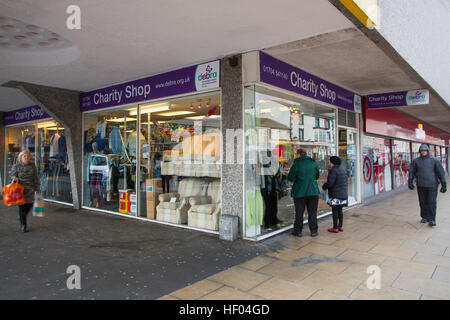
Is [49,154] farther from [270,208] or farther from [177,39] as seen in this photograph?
[270,208]

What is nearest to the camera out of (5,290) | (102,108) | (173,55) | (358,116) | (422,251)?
(5,290)

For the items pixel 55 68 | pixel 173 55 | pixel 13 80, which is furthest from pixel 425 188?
pixel 13 80

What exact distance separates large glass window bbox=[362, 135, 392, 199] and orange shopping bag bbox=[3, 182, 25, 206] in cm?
903

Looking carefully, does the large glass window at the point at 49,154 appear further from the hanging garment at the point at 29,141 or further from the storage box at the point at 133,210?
the storage box at the point at 133,210

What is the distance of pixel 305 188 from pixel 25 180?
5372mm

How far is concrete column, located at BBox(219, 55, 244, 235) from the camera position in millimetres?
5301

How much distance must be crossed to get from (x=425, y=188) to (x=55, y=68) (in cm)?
807

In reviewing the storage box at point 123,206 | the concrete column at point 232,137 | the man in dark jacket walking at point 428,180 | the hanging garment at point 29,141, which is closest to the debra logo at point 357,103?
the man in dark jacket walking at point 428,180

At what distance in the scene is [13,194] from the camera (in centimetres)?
580

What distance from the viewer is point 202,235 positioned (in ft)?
18.6

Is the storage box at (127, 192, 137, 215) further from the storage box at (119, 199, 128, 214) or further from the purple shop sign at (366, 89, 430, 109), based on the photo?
the purple shop sign at (366, 89, 430, 109)

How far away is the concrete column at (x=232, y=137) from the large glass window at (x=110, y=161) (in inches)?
108
